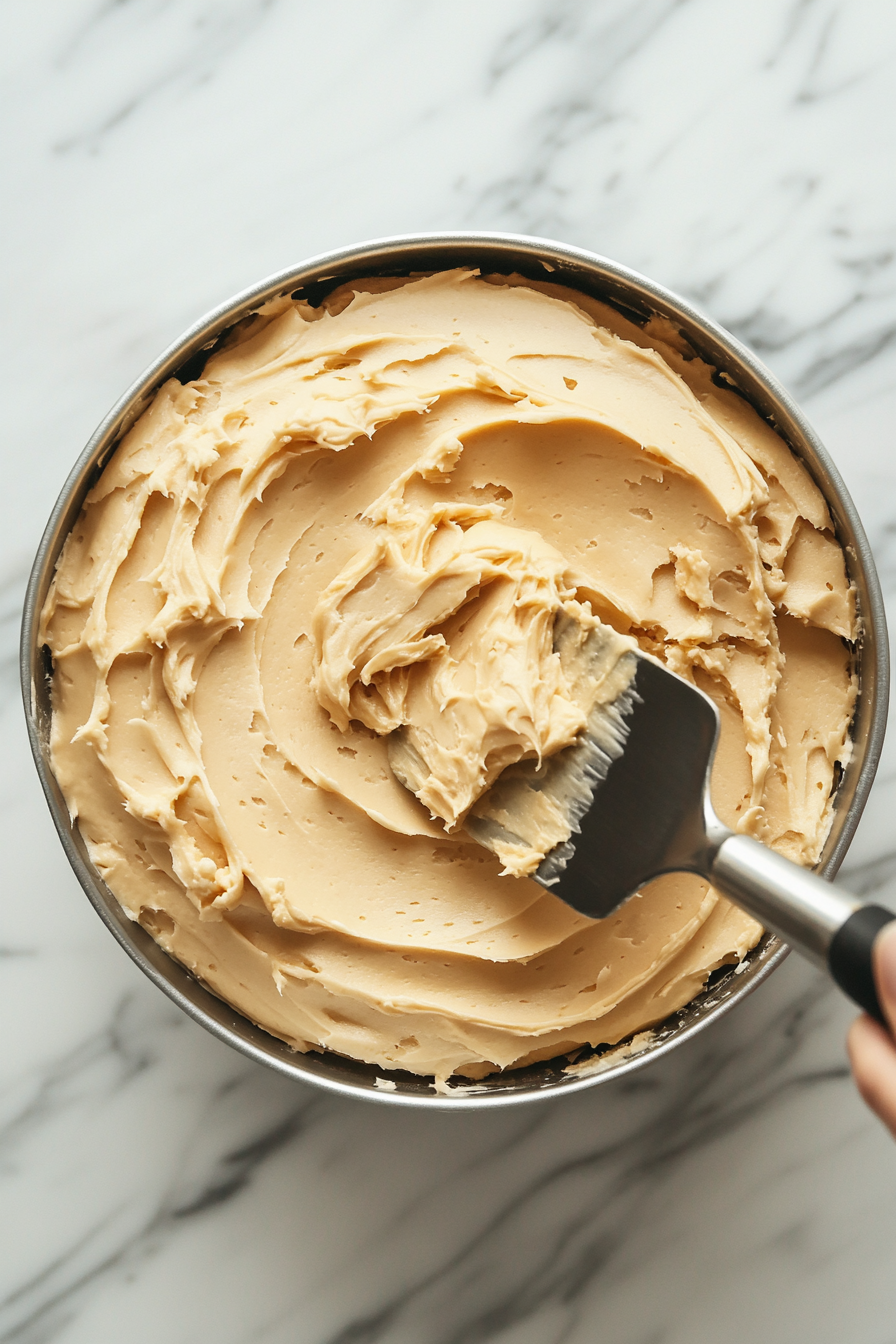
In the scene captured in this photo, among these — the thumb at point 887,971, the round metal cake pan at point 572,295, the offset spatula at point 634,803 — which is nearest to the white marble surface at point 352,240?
the round metal cake pan at point 572,295

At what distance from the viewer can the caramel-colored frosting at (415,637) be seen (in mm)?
2014

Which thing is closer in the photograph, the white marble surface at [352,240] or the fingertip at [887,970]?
the fingertip at [887,970]

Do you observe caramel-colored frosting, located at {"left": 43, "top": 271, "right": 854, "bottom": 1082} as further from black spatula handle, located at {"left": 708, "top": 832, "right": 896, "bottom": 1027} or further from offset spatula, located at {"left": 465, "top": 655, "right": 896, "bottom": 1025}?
black spatula handle, located at {"left": 708, "top": 832, "right": 896, "bottom": 1027}

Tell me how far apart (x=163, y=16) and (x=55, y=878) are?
1.98 m

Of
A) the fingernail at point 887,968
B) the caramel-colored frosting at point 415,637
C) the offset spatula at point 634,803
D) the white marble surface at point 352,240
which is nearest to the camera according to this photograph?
the fingernail at point 887,968

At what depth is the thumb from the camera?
1.28m

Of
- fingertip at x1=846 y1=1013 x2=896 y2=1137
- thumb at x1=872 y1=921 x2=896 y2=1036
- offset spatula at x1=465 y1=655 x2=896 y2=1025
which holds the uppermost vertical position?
offset spatula at x1=465 y1=655 x2=896 y2=1025

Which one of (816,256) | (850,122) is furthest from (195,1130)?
(850,122)

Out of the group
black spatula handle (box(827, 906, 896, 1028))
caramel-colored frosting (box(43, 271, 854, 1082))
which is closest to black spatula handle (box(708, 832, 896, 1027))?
black spatula handle (box(827, 906, 896, 1028))

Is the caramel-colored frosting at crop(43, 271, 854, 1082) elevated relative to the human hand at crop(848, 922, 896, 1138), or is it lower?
elevated

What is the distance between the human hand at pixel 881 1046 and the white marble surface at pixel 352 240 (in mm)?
1097

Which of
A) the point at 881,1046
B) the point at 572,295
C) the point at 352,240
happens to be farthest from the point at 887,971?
the point at 352,240

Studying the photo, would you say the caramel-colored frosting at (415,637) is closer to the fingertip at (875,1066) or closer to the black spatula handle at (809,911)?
the black spatula handle at (809,911)

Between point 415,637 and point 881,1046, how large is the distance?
1.06m
